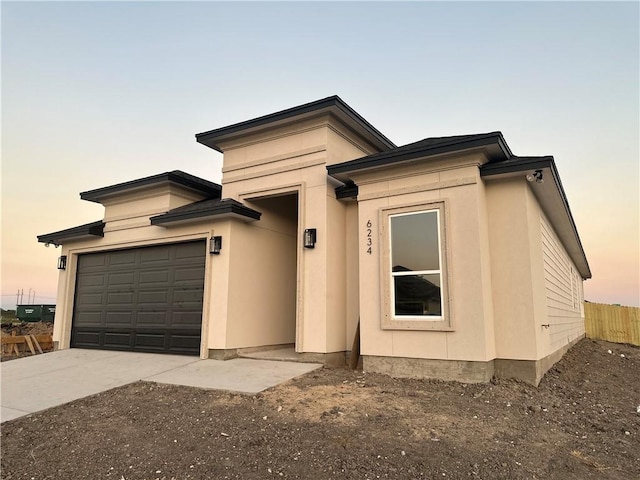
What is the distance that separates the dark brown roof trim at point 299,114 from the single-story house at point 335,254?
0.03 m

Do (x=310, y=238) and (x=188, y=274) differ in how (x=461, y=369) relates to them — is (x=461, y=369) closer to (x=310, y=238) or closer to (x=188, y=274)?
(x=310, y=238)

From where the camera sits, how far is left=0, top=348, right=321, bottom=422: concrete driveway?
6047mm

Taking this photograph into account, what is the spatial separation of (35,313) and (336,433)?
89.9 feet

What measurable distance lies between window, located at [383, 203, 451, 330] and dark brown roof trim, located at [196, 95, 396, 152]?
2527 mm

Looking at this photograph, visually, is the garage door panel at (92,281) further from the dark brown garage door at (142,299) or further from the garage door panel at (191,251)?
the garage door panel at (191,251)

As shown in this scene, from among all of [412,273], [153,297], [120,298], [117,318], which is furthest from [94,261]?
[412,273]

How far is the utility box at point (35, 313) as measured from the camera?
Answer: 80.3 ft

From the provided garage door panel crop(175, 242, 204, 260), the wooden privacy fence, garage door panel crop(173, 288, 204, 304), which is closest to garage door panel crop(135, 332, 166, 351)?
garage door panel crop(173, 288, 204, 304)

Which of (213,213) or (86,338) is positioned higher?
(213,213)

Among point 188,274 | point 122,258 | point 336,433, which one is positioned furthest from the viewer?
point 122,258

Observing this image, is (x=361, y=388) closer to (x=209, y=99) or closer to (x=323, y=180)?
(x=323, y=180)

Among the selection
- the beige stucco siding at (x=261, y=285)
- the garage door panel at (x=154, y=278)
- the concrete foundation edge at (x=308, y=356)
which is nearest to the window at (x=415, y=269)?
the concrete foundation edge at (x=308, y=356)

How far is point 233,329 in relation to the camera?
326 inches

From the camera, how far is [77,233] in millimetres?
10930
